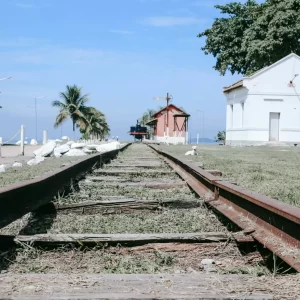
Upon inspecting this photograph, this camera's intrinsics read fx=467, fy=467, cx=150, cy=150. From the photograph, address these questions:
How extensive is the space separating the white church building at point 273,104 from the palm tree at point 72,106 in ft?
115

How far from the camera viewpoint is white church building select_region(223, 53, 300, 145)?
109 feet

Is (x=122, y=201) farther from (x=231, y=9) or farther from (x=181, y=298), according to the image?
(x=231, y=9)

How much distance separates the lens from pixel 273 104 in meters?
33.7

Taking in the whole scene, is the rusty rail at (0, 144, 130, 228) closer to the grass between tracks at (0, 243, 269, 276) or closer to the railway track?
the railway track

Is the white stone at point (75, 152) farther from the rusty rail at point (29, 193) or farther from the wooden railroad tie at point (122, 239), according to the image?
the wooden railroad tie at point (122, 239)

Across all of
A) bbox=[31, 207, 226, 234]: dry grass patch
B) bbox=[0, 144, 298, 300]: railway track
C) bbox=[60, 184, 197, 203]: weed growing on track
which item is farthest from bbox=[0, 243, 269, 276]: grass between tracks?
bbox=[60, 184, 197, 203]: weed growing on track

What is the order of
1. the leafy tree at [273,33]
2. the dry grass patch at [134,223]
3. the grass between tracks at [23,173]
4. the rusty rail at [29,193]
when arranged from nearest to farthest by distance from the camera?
the rusty rail at [29,193]
the dry grass patch at [134,223]
the grass between tracks at [23,173]
the leafy tree at [273,33]

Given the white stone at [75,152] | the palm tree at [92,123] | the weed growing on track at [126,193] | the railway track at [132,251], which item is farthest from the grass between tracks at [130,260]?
the palm tree at [92,123]

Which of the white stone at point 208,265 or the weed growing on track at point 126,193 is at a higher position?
the weed growing on track at point 126,193

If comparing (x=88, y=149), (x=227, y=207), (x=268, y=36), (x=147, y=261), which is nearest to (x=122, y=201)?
(x=227, y=207)

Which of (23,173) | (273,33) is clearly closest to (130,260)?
(23,173)

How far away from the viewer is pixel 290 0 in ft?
113

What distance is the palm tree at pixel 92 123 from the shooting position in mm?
64812

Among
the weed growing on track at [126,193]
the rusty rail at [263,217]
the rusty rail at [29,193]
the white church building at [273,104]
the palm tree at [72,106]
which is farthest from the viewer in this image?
the palm tree at [72,106]
